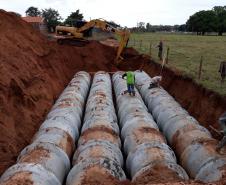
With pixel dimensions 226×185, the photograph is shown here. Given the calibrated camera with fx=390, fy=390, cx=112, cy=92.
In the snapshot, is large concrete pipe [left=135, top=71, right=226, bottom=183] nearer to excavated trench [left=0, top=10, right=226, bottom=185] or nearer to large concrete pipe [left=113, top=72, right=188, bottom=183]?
excavated trench [left=0, top=10, right=226, bottom=185]

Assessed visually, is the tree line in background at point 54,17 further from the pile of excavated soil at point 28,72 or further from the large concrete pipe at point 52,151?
the large concrete pipe at point 52,151

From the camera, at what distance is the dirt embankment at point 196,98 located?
14.9m

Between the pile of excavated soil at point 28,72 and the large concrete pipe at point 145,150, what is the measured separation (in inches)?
140

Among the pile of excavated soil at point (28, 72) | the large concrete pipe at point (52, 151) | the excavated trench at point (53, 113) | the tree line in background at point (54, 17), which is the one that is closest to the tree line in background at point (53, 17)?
the tree line in background at point (54, 17)

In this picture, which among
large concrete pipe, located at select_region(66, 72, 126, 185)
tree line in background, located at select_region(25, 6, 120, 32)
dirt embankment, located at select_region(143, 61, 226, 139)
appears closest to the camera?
large concrete pipe, located at select_region(66, 72, 126, 185)

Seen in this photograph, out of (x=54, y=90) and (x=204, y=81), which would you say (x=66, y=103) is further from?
(x=204, y=81)

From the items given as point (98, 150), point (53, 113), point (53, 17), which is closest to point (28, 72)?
point (53, 113)

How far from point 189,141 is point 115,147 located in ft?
7.44

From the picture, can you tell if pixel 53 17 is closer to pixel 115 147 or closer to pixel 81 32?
pixel 81 32

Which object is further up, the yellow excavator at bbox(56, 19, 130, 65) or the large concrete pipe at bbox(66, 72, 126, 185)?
the yellow excavator at bbox(56, 19, 130, 65)

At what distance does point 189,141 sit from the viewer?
11758mm

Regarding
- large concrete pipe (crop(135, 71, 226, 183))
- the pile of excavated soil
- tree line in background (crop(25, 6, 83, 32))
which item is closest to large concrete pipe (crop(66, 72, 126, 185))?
large concrete pipe (crop(135, 71, 226, 183))

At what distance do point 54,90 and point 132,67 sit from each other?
9.82 m

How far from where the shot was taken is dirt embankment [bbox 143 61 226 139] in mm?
14938
